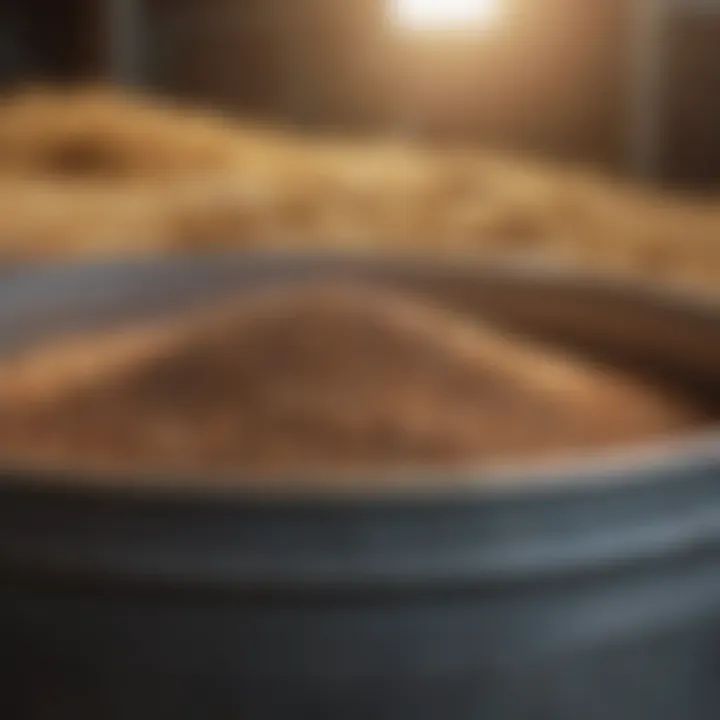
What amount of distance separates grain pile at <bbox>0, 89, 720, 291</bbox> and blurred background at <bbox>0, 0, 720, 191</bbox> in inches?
5.5

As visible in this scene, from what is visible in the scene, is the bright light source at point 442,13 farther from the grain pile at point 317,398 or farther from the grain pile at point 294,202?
the grain pile at point 317,398

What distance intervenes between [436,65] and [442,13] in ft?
0.18

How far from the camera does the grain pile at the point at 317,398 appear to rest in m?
0.33

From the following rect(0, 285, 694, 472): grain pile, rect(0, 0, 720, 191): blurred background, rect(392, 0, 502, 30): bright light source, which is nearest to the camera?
rect(0, 285, 694, 472): grain pile

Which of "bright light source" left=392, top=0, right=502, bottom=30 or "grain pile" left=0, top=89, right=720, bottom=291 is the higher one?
"bright light source" left=392, top=0, right=502, bottom=30

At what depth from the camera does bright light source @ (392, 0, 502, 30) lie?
4.25ft

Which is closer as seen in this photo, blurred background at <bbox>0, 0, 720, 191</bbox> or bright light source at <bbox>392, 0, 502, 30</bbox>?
blurred background at <bbox>0, 0, 720, 191</bbox>

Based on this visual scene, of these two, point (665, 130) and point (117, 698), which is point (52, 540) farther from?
point (665, 130)

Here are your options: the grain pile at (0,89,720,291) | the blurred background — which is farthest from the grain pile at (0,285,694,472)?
the blurred background

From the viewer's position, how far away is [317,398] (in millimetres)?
353

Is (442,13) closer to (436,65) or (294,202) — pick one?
(436,65)

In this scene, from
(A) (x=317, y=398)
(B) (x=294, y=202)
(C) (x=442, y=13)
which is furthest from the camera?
(C) (x=442, y=13)

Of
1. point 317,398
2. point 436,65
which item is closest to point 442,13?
point 436,65

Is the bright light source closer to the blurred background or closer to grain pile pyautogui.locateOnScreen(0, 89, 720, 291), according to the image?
the blurred background
